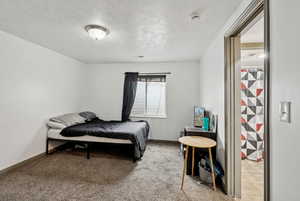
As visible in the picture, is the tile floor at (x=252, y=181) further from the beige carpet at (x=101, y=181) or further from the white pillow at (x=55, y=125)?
the white pillow at (x=55, y=125)

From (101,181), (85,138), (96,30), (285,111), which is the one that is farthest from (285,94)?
(85,138)

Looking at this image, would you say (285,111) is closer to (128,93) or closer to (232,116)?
(232,116)

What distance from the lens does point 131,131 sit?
281 cm

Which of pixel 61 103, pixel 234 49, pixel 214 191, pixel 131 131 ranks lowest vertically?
pixel 214 191

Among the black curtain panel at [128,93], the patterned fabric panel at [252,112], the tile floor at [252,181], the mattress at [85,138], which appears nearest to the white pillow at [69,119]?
the mattress at [85,138]

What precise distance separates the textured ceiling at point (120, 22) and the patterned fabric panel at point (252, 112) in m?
1.26

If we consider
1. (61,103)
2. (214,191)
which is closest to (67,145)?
(61,103)

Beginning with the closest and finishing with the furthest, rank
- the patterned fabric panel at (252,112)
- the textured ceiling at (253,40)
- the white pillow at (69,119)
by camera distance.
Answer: the textured ceiling at (253,40), the patterned fabric panel at (252,112), the white pillow at (69,119)

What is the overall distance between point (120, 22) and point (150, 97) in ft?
8.15

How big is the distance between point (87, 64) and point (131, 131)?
2.88 meters

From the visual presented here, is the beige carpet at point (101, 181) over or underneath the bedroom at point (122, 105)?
underneath

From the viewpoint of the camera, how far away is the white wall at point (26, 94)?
2307mm

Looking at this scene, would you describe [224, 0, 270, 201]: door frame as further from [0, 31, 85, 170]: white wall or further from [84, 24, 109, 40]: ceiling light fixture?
[0, 31, 85, 170]: white wall

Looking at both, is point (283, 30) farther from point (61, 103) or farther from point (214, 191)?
point (61, 103)
